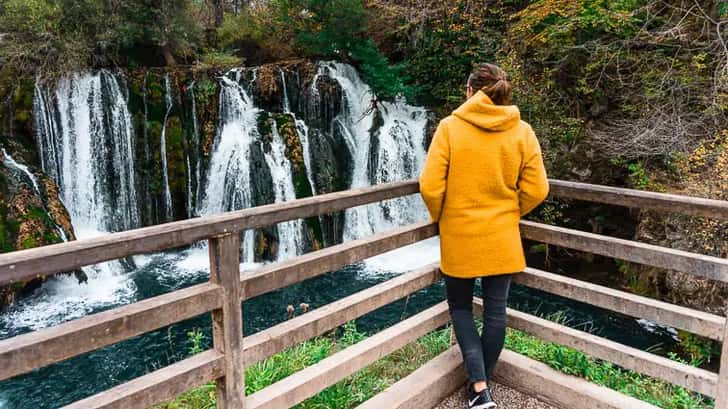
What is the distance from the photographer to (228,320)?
6.82ft

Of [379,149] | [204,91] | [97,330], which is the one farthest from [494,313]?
[204,91]

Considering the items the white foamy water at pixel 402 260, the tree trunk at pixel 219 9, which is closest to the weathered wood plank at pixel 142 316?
the white foamy water at pixel 402 260

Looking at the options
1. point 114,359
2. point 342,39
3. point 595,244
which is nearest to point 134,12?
point 342,39

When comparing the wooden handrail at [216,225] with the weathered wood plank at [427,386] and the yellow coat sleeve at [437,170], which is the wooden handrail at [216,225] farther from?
the weathered wood plank at [427,386]

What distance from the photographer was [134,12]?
1170cm

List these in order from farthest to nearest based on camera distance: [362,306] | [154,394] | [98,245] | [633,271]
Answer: [633,271]
[362,306]
[154,394]
[98,245]

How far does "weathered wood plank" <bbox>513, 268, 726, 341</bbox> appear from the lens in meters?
2.46

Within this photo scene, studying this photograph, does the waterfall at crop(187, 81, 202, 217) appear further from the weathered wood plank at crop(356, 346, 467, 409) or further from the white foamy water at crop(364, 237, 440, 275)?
the weathered wood plank at crop(356, 346, 467, 409)

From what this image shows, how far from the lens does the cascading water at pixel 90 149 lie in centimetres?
1041

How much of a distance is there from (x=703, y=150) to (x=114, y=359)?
796 centimetres

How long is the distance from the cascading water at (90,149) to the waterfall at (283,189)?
286cm

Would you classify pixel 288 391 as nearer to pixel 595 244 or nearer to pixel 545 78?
pixel 595 244

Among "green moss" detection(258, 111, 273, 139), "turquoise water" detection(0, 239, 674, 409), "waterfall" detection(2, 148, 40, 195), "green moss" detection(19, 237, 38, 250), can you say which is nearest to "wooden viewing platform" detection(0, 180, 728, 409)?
"turquoise water" detection(0, 239, 674, 409)

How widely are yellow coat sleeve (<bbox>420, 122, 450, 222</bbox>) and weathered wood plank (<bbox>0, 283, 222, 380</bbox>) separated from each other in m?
1.06
